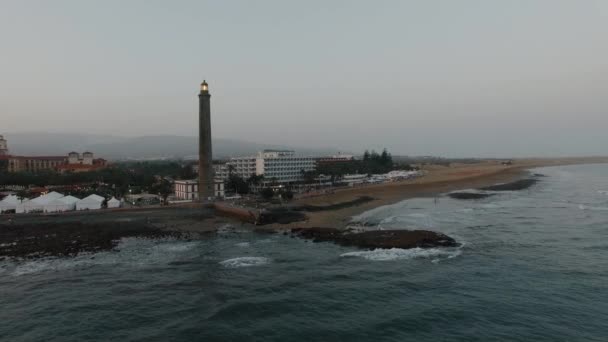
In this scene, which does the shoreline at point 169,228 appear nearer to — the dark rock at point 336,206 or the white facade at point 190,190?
the dark rock at point 336,206

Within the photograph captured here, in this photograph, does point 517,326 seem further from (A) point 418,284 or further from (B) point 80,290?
(B) point 80,290

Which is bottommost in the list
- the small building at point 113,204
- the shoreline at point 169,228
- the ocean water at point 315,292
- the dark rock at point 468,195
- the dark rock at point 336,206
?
the ocean water at point 315,292

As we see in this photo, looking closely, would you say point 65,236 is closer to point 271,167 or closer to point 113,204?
point 113,204

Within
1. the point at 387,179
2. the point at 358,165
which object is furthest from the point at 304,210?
the point at 358,165

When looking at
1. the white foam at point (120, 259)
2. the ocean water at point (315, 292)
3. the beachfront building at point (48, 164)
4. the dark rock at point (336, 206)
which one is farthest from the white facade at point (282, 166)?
the ocean water at point (315, 292)

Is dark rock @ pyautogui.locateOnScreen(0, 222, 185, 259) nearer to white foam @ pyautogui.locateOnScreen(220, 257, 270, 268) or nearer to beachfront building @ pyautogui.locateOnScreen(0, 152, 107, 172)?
white foam @ pyautogui.locateOnScreen(220, 257, 270, 268)

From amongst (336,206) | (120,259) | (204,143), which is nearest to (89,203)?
(204,143)

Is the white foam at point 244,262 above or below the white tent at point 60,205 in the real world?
below
